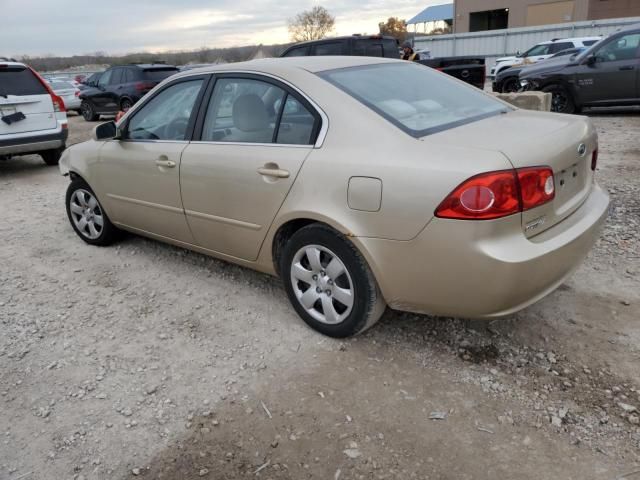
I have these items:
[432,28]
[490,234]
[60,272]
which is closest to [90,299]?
[60,272]

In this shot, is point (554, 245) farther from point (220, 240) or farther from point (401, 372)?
point (220, 240)

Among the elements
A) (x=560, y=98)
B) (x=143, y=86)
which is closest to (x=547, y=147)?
(x=560, y=98)

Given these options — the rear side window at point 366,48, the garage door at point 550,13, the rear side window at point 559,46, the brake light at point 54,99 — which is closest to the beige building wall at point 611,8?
the garage door at point 550,13

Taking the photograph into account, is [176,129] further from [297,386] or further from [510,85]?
[510,85]

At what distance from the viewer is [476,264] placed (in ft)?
8.07

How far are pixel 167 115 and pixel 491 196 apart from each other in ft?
8.65

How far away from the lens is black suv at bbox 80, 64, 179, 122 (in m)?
15.0

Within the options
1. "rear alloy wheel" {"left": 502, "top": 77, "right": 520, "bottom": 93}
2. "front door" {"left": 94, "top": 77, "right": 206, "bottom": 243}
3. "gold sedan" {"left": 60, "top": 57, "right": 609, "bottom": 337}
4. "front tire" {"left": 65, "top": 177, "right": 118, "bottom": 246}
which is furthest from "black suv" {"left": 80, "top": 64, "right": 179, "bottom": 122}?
"gold sedan" {"left": 60, "top": 57, "right": 609, "bottom": 337}

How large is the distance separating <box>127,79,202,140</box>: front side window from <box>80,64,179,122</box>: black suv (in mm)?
11322

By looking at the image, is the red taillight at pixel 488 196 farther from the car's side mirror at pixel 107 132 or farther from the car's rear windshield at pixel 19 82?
the car's rear windshield at pixel 19 82

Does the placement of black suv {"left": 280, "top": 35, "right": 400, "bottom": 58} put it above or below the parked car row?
above

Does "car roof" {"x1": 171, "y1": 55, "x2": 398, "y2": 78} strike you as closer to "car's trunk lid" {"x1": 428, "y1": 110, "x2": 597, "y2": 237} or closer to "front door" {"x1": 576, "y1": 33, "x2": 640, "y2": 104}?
"car's trunk lid" {"x1": 428, "y1": 110, "x2": 597, "y2": 237}

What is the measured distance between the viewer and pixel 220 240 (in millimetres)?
3666

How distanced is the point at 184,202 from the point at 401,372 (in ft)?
6.38
